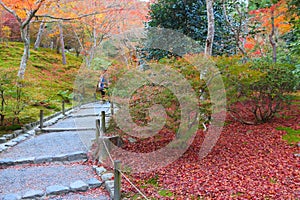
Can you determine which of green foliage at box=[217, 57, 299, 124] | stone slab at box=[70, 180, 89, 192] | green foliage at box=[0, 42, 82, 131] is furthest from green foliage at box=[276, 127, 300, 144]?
green foliage at box=[0, 42, 82, 131]

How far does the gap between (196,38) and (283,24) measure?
3.34 m

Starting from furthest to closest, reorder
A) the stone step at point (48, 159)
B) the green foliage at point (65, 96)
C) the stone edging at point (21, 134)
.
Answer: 1. the green foliage at point (65, 96)
2. the stone edging at point (21, 134)
3. the stone step at point (48, 159)

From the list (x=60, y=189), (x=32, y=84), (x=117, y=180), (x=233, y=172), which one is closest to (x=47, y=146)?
(x=32, y=84)

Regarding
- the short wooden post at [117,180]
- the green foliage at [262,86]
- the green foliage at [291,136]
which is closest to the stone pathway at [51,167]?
the short wooden post at [117,180]

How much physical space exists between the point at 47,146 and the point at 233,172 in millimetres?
4586

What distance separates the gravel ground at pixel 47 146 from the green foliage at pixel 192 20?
178 inches

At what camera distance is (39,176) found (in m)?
4.88

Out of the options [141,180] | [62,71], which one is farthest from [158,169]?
[62,71]

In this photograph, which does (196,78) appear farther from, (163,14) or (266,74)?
(163,14)

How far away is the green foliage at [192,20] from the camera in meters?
9.22

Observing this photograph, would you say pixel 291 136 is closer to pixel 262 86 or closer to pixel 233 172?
pixel 262 86

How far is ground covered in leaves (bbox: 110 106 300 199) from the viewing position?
3.63m

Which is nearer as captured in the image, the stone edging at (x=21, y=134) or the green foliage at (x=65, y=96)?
the stone edging at (x=21, y=134)

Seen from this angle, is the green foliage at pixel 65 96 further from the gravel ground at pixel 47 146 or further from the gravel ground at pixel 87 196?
the gravel ground at pixel 87 196
